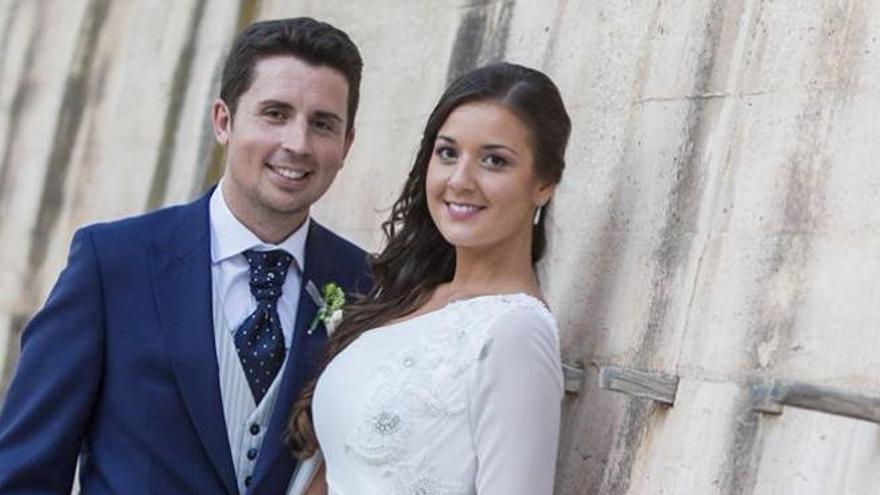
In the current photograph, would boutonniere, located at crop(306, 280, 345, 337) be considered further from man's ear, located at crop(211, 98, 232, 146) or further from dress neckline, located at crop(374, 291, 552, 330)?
man's ear, located at crop(211, 98, 232, 146)

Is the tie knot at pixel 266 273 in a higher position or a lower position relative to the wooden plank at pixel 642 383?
higher

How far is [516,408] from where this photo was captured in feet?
10.5

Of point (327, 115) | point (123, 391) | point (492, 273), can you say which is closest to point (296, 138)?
point (327, 115)

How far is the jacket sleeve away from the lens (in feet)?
11.6

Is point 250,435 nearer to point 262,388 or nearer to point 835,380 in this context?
point 262,388

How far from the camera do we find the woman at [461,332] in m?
3.23

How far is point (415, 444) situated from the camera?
3342 mm

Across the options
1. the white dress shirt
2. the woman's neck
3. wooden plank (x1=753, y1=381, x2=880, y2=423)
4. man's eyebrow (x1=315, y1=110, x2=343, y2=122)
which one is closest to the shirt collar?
the white dress shirt

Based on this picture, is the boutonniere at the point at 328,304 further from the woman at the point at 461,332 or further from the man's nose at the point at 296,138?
the man's nose at the point at 296,138

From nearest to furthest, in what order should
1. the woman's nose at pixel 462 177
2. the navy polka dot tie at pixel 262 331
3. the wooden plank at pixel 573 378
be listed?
the woman's nose at pixel 462 177 < the navy polka dot tie at pixel 262 331 < the wooden plank at pixel 573 378

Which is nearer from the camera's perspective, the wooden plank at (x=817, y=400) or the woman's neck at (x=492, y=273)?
the wooden plank at (x=817, y=400)

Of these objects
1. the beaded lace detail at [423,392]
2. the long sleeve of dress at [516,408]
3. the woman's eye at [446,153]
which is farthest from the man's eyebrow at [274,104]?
the long sleeve of dress at [516,408]

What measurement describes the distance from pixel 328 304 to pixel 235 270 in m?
0.20

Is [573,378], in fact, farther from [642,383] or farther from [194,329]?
[194,329]
